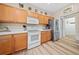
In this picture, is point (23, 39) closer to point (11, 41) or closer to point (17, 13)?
point (11, 41)

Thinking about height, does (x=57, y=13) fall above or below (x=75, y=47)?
above

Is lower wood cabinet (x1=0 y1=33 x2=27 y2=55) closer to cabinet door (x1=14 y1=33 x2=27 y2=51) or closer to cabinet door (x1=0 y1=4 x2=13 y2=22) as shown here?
cabinet door (x1=14 y1=33 x2=27 y2=51)

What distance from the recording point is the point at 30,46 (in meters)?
3.06

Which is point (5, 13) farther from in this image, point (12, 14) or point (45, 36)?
point (45, 36)

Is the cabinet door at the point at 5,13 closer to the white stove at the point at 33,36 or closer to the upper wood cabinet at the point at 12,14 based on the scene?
the upper wood cabinet at the point at 12,14

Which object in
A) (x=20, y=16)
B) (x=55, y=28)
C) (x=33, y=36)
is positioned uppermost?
(x=20, y=16)

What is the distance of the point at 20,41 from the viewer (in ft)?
8.89

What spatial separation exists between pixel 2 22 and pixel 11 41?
64 centimetres

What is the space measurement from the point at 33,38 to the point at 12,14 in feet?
3.72

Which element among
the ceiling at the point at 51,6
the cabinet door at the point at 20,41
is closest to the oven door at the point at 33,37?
the cabinet door at the point at 20,41

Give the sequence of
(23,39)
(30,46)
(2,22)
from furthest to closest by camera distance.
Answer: (30,46) → (23,39) → (2,22)

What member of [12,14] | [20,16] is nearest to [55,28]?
[20,16]
